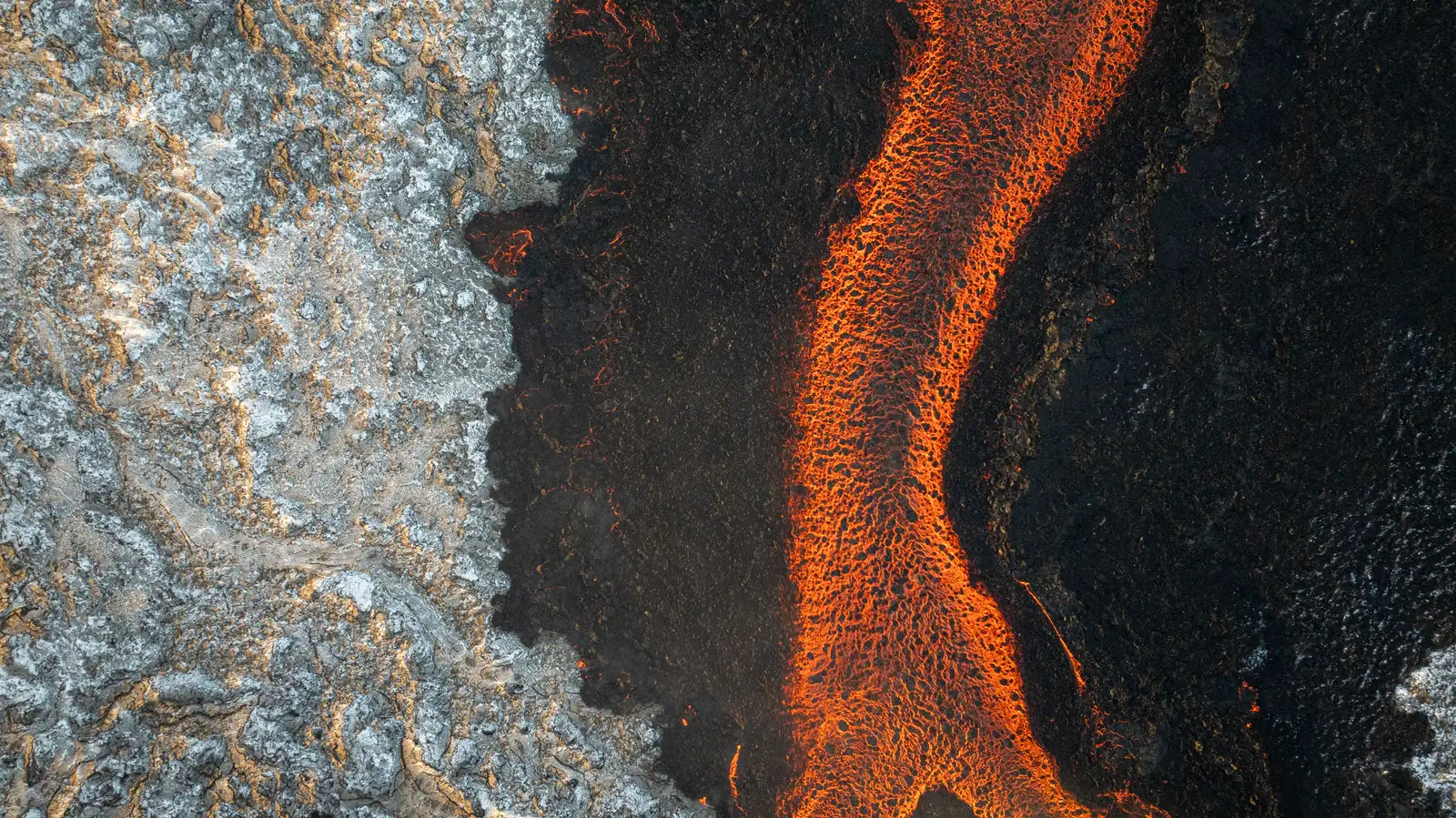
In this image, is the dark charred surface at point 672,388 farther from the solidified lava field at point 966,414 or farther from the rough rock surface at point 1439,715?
the rough rock surface at point 1439,715

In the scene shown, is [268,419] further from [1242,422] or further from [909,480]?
[1242,422]

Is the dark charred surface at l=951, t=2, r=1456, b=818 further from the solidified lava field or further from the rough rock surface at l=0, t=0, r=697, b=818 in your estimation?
the rough rock surface at l=0, t=0, r=697, b=818

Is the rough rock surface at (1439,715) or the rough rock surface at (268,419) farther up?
the rough rock surface at (1439,715)

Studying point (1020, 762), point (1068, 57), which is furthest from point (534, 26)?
point (1020, 762)

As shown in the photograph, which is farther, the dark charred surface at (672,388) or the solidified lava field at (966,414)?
the dark charred surface at (672,388)

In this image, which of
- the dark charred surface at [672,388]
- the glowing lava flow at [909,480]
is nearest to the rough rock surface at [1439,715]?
the glowing lava flow at [909,480]

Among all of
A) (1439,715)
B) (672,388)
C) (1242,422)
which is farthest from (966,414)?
(1439,715)
